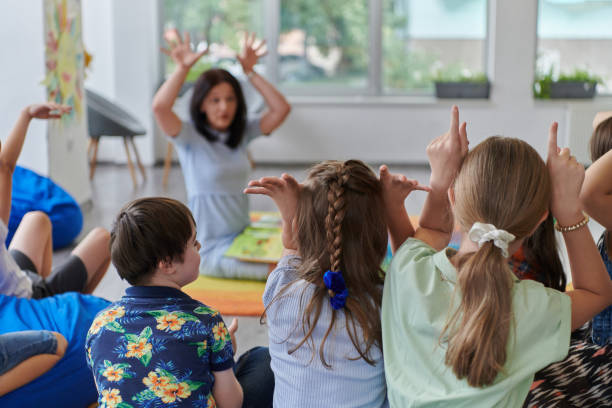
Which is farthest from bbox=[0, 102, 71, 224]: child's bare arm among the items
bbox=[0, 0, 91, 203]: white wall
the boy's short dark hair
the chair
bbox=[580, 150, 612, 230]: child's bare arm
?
the chair

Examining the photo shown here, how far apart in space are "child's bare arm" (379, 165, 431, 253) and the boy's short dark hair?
414 millimetres

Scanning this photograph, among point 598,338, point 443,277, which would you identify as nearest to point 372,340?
point 443,277

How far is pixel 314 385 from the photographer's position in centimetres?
136

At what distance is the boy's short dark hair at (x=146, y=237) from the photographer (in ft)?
4.58

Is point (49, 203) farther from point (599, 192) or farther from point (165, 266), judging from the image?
point (599, 192)

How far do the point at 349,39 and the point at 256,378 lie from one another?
228 inches

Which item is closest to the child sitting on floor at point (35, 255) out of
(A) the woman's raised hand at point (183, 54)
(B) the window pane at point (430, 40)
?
(A) the woman's raised hand at point (183, 54)

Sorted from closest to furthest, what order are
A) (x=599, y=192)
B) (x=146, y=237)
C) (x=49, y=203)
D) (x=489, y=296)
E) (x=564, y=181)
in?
1. (x=489, y=296)
2. (x=564, y=181)
3. (x=146, y=237)
4. (x=599, y=192)
5. (x=49, y=203)

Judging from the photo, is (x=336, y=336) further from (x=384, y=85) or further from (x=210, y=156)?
(x=384, y=85)

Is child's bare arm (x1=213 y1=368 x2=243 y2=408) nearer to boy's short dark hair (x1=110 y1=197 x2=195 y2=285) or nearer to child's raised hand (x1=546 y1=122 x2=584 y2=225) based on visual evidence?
boy's short dark hair (x1=110 y1=197 x2=195 y2=285)

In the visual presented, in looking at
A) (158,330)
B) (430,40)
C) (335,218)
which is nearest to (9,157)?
(158,330)

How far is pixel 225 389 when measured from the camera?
1.45m

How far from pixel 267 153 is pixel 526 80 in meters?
2.53

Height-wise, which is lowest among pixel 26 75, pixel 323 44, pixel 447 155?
pixel 447 155
